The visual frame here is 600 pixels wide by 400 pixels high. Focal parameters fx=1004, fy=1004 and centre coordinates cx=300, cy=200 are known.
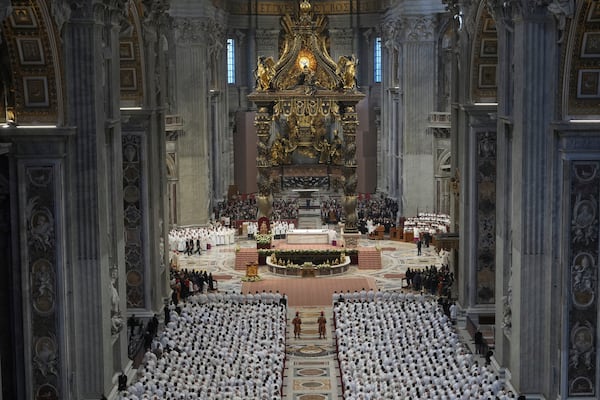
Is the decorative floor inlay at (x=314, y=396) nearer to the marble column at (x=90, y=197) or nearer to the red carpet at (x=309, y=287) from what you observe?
the marble column at (x=90, y=197)

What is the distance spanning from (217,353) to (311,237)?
1877 centimetres

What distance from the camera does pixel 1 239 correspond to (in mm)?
21547

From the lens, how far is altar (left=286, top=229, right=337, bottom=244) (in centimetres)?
4614

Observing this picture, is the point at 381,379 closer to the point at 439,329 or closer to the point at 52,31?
the point at 439,329

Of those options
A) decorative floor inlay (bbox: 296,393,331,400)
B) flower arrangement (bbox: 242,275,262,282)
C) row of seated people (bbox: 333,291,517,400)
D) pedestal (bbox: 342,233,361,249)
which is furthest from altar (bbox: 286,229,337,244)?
decorative floor inlay (bbox: 296,393,331,400)

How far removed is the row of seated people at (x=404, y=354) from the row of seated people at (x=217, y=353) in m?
2.06

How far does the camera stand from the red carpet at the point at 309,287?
38.0m

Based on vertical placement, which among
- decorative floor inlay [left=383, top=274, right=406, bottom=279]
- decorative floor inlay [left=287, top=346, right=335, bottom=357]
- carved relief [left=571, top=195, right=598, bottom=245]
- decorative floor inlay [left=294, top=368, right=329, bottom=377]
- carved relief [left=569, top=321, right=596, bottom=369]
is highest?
carved relief [left=571, top=195, right=598, bottom=245]

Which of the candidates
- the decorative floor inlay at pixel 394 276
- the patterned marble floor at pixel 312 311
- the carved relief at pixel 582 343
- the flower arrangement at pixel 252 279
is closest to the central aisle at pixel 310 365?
the patterned marble floor at pixel 312 311

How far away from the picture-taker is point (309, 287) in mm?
40250

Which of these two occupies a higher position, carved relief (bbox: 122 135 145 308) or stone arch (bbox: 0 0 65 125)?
stone arch (bbox: 0 0 65 125)

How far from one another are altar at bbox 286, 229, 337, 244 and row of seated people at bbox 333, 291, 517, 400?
10789 millimetres

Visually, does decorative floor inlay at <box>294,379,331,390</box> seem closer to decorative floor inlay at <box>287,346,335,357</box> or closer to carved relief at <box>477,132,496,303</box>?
decorative floor inlay at <box>287,346,335,357</box>

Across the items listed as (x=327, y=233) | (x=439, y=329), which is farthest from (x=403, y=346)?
(x=327, y=233)
